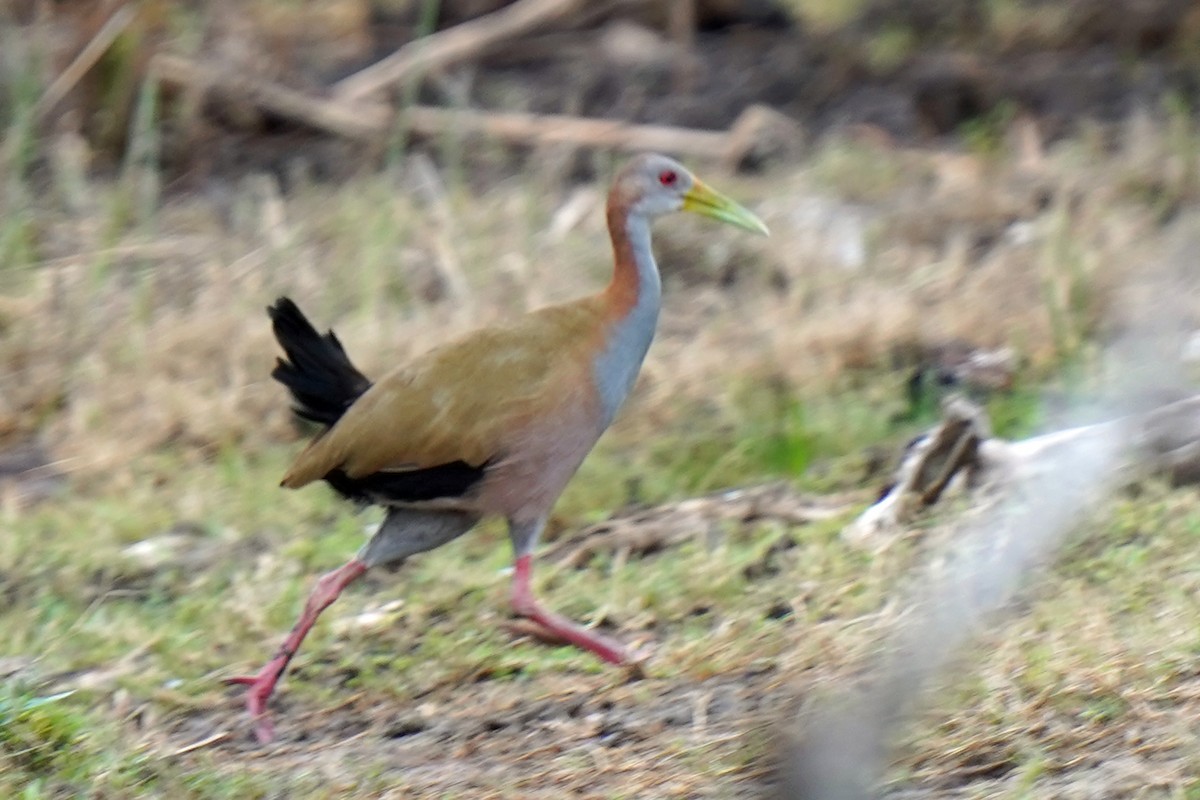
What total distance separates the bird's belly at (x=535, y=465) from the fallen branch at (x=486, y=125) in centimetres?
433

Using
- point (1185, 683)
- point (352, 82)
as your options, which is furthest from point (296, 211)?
point (1185, 683)

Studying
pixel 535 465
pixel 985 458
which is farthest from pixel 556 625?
pixel 985 458

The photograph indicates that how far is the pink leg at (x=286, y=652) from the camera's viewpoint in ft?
13.9

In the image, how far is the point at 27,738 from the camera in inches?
151

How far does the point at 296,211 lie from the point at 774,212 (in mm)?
2187

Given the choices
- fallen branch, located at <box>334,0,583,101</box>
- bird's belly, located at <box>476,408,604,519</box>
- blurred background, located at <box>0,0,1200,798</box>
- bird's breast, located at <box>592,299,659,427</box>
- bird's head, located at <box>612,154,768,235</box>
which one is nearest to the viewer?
blurred background, located at <box>0,0,1200,798</box>

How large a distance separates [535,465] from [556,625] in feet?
1.37

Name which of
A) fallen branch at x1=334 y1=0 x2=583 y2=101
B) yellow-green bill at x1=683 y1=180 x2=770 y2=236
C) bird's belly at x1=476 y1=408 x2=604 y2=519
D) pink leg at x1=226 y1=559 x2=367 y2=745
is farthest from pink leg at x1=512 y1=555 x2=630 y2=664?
fallen branch at x1=334 y1=0 x2=583 y2=101

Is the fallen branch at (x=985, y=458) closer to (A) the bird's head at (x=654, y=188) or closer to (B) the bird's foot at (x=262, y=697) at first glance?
(A) the bird's head at (x=654, y=188)

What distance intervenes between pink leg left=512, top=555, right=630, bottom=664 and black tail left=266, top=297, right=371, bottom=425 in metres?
0.63

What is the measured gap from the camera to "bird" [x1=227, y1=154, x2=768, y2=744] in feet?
14.1

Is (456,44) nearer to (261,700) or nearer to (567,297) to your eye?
(567,297)

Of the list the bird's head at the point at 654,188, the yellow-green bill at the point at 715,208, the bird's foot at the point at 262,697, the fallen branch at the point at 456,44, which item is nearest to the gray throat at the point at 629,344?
the bird's head at the point at 654,188

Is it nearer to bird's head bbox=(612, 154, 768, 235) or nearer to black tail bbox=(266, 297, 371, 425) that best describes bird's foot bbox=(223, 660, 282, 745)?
black tail bbox=(266, 297, 371, 425)
